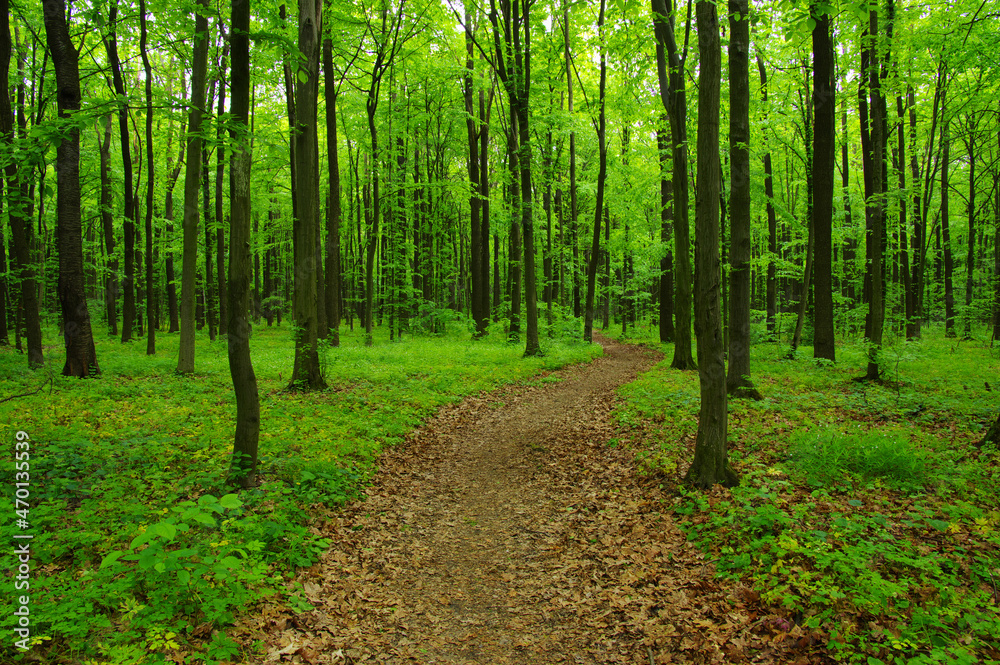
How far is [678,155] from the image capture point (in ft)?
38.2

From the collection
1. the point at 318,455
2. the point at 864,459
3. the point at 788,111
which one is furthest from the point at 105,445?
the point at 788,111

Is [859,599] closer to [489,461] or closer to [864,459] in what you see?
[864,459]

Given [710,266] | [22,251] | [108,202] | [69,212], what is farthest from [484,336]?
[710,266]

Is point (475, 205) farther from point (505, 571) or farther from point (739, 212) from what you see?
point (505, 571)

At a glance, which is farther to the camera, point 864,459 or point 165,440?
point 165,440

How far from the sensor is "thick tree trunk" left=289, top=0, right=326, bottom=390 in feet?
31.1

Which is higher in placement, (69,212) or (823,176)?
(823,176)

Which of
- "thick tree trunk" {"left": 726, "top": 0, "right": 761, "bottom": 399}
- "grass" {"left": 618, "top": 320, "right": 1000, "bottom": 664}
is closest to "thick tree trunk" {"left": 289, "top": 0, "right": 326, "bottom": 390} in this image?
"grass" {"left": 618, "top": 320, "right": 1000, "bottom": 664}

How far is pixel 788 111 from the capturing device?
568 inches

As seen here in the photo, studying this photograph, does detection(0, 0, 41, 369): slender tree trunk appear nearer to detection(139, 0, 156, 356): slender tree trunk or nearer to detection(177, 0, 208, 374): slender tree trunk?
detection(139, 0, 156, 356): slender tree trunk

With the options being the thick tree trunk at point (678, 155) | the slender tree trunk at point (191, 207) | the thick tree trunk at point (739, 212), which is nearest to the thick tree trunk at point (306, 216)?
the slender tree trunk at point (191, 207)

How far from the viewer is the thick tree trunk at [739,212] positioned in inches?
270

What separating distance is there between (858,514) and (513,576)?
3544 mm

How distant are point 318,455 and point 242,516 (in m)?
1.74
